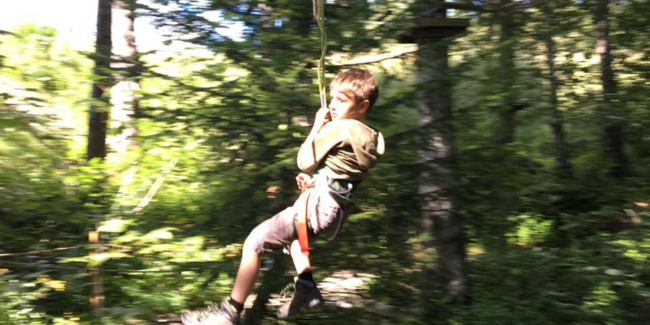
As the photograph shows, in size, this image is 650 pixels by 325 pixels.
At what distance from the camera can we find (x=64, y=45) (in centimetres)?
542

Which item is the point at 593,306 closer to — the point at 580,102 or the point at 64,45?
the point at 580,102

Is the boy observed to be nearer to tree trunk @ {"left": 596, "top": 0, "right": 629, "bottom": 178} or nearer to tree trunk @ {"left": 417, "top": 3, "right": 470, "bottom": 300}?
tree trunk @ {"left": 417, "top": 3, "right": 470, "bottom": 300}

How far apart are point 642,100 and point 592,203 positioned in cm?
147

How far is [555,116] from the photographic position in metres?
5.60

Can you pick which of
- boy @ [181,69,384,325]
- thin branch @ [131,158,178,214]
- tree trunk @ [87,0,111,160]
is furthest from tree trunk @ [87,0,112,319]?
boy @ [181,69,384,325]

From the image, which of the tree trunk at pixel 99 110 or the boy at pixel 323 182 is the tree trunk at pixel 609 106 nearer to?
the boy at pixel 323 182

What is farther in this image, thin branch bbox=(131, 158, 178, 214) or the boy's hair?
thin branch bbox=(131, 158, 178, 214)

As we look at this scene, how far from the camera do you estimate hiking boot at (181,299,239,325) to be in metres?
3.43

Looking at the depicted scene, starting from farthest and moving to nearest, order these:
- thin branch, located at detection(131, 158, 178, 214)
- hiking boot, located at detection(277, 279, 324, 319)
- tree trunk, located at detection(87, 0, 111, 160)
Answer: thin branch, located at detection(131, 158, 178, 214) → tree trunk, located at detection(87, 0, 111, 160) → hiking boot, located at detection(277, 279, 324, 319)

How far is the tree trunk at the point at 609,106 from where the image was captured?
582cm

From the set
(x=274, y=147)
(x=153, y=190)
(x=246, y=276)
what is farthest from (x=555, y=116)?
(x=153, y=190)

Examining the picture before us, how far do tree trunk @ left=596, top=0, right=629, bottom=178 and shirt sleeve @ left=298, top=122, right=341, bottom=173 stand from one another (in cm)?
355

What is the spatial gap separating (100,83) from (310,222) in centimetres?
238

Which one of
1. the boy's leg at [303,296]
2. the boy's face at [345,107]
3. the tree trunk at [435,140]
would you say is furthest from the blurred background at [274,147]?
the boy's leg at [303,296]
